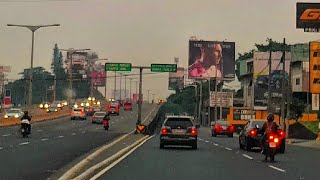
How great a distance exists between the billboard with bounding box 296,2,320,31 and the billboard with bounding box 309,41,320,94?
9.30 m

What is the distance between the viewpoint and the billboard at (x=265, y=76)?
3676 inches

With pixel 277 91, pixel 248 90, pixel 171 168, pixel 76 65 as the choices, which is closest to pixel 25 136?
pixel 171 168

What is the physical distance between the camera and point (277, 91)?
95.7 metres

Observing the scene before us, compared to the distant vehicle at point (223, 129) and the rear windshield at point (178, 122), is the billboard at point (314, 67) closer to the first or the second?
the distant vehicle at point (223, 129)

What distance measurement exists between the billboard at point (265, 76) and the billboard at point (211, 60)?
3964mm

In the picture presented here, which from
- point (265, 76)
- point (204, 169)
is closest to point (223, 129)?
point (265, 76)

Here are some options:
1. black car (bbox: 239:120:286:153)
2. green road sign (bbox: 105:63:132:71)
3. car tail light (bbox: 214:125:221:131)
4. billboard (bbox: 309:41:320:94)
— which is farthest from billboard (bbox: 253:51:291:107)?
black car (bbox: 239:120:286:153)

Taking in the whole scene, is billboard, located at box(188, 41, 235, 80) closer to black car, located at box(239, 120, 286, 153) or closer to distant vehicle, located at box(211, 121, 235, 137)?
distant vehicle, located at box(211, 121, 235, 137)

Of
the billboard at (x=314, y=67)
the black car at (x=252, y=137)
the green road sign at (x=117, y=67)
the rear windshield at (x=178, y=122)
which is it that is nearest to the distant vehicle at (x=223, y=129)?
the billboard at (x=314, y=67)

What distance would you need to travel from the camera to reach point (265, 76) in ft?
313

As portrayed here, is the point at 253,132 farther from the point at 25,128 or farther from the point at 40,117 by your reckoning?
the point at 40,117

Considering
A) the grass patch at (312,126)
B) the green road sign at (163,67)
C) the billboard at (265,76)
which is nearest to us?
the green road sign at (163,67)

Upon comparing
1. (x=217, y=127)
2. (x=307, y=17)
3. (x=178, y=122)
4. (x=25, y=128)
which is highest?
(x=307, y=17)

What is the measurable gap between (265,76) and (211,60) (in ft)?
28.6
